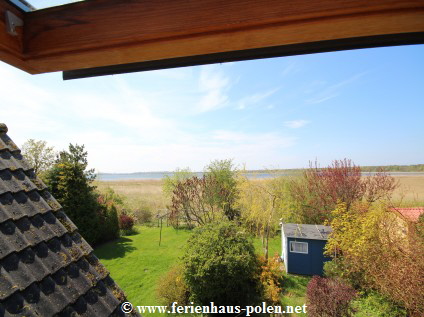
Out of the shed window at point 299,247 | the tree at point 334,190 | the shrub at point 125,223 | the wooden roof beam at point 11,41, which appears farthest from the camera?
the shrub at point 125,223

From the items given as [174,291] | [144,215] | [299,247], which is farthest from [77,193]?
[299,247]

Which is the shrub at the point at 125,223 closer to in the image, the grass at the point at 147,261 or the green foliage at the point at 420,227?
the grass at the point at 147,261

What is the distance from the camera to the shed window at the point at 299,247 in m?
10.8

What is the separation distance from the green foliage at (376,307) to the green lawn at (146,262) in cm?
181

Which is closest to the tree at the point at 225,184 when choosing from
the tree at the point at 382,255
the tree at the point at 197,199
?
the tree at the point at 197,199

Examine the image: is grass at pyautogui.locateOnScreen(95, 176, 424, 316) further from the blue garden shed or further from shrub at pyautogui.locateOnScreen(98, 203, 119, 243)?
shrub at pyautogui.locateOnScreen(98, 203, 119, 243)

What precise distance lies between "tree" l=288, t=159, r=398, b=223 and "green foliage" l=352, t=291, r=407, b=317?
19.3ft

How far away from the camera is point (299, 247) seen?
10.8 metres

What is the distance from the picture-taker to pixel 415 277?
5.92 meters

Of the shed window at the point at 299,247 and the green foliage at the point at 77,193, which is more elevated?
the green foliage at the point at 77,193

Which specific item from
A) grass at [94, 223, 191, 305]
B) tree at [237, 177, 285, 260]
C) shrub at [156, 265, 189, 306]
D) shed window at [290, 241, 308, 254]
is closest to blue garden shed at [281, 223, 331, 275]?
shed window at [290, 241, 308, 254]

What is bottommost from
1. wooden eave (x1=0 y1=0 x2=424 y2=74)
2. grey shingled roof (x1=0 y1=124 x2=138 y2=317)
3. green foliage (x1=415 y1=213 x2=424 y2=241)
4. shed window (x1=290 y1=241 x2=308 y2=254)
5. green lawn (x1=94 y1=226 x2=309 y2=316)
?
green lawn (x1=94 y1=226 x2=309 y2=316)

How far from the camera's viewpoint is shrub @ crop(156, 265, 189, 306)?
24.0 feet

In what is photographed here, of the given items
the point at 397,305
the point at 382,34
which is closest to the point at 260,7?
the point at 382,34
